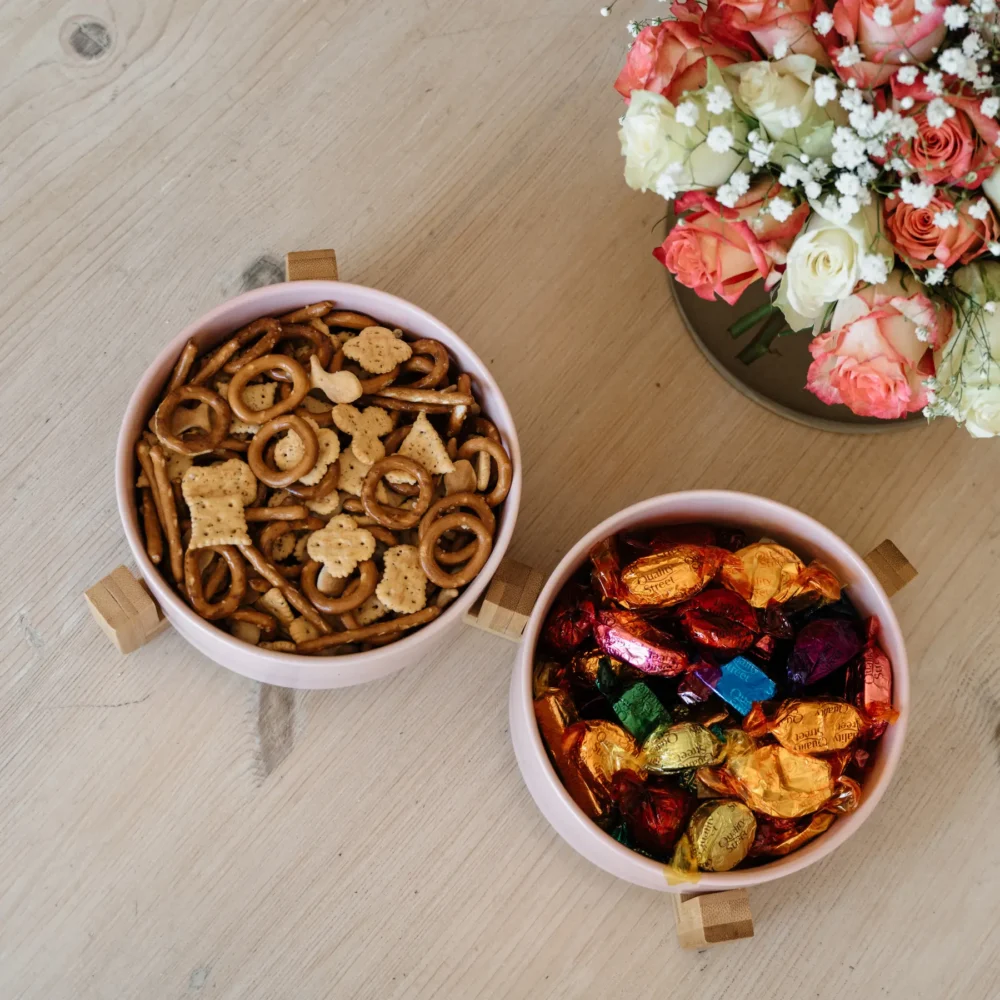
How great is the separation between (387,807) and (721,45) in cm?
54

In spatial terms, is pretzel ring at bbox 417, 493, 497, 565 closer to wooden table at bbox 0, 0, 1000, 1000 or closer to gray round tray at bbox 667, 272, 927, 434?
wooden table at bbox 0, 0, 1000, 1000

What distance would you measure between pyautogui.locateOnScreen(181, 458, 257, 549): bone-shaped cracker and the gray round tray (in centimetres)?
36

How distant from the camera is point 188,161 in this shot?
2.78 ft

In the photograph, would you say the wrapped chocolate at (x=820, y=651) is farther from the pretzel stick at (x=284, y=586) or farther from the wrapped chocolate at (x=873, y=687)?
the pretzel stick at (x=284, y=586)

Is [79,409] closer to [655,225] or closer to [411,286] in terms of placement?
[411,286]

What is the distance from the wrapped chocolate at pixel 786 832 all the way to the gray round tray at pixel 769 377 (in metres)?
0.30

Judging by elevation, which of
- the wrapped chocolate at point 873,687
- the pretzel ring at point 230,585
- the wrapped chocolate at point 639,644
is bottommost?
the wrapped chocolate at point 873,687

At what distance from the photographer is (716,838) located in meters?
0.68

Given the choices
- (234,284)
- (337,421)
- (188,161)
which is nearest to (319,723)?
(337,421)

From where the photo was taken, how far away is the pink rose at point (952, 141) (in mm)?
504

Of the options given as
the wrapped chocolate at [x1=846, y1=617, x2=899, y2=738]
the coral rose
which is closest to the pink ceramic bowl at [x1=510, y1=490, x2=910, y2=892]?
the wrapped chocolate at [x1=846, y1=617, x2=899, y2=738]

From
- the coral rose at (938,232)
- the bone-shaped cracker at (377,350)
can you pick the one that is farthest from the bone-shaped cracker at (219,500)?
the coral rose at (938,232)

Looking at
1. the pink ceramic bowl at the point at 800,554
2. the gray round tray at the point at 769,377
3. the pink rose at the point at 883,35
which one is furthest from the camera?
the gray round tray at the point at 769,377

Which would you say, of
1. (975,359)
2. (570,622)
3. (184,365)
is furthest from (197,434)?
(975,359)
